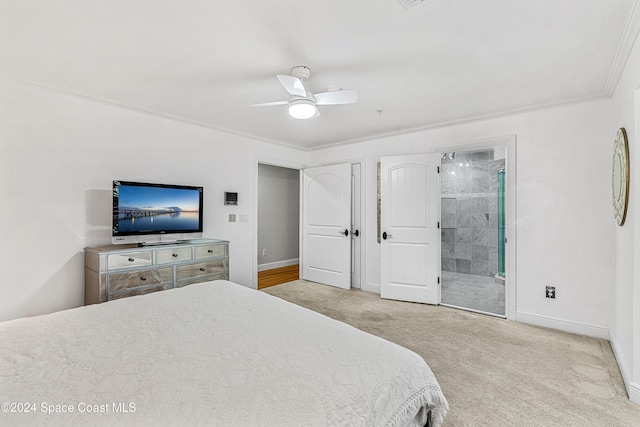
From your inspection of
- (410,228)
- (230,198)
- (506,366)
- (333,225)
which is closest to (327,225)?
(333,225)

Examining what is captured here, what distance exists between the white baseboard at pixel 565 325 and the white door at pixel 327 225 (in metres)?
2.27

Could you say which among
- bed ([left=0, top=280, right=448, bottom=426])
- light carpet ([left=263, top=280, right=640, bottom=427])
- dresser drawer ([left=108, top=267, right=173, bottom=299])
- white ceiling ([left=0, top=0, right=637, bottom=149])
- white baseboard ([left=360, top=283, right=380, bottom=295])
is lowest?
light carpet ([left=263, top=280, right=640, bottom=427])

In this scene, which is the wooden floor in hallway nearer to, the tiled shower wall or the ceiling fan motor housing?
the tiled shower wall

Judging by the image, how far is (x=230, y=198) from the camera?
4.09 metres

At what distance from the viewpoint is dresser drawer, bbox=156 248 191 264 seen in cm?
299

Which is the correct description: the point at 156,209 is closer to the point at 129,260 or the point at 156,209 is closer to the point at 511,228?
the point at 129,260

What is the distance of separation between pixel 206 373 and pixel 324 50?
2057mm

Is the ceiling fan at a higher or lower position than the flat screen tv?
higher

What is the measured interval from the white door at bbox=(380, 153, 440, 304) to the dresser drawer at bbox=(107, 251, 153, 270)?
2.91 m

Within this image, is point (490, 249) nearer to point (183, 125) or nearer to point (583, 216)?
point (583, 216)

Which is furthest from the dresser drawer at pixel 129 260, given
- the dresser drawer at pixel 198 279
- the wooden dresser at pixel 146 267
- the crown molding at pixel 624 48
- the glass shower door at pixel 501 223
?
the glass shower door at pixel 501 223

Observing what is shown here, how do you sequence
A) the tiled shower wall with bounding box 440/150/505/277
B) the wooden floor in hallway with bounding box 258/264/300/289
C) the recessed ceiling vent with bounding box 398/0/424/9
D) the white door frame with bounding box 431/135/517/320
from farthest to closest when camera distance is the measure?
the tiled shower wall with bounding box 440/150/505/277 → the wooden floor in hallway with bounding box 258/264/300/289 → the white door frame with bounding box 431/135/517/320 → the recessed ceiling vent with bounding box 398/0/424/9

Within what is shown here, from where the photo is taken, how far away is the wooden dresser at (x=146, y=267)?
105 inches

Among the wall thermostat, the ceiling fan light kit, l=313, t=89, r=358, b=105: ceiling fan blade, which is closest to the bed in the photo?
the ceiling fan light kit
